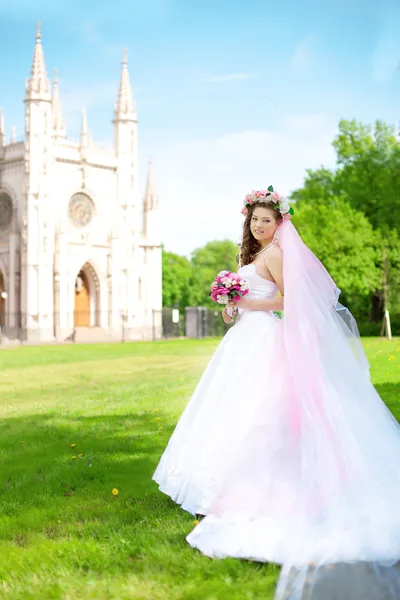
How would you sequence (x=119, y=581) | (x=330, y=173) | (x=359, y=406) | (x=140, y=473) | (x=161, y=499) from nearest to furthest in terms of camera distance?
(x=119, y=581), (x=359, y=406), (x=161, y=499), (x=140, y=473), (x=330, y=173)

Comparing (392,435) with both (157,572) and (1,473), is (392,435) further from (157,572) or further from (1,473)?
(1,473)

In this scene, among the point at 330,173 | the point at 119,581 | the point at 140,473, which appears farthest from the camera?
the point at 330,173

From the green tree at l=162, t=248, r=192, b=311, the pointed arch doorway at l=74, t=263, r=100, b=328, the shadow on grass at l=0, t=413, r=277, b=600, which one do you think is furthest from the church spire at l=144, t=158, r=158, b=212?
the shadow on grass at l=0, t=413, r=277, b=600

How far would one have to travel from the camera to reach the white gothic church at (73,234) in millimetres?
52625

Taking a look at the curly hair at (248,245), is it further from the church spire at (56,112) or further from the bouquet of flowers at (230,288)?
the church spire at (56,112)

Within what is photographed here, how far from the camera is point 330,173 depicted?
50.2 m

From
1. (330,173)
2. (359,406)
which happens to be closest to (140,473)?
(359,406)

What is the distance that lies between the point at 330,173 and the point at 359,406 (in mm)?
46592

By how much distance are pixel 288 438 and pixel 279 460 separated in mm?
157

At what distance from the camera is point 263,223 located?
558 cm

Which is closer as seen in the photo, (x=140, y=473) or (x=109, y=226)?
(x=140, y=473)

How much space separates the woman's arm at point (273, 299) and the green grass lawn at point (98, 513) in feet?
5.06

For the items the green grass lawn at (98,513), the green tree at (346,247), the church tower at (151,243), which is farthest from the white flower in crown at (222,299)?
the church tower at (151,243)

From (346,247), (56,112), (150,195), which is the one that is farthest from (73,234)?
(346,247)
